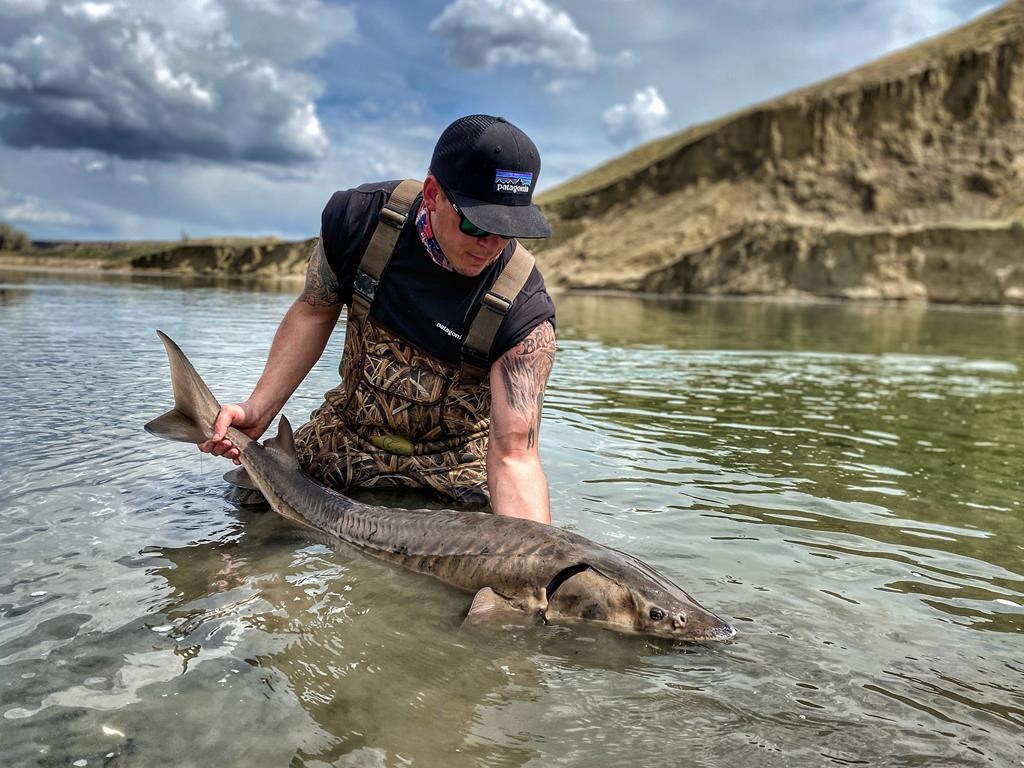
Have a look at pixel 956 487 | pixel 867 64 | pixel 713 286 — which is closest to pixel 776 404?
pixel 956 487

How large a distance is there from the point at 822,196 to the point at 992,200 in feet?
37.2

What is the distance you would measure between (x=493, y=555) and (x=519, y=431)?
75cm

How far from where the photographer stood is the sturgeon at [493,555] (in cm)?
366

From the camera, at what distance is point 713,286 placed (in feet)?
196

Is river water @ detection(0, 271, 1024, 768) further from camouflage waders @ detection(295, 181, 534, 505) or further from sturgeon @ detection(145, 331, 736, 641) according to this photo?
camouflage waders @ detection(295, 181, 534, 505)

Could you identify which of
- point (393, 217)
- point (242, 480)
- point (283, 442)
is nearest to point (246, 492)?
point (242, 480)

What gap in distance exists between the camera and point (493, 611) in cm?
373

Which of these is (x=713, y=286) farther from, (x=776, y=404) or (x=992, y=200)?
(x=776, y=404)

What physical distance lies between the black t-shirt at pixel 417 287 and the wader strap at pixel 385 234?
0.05m

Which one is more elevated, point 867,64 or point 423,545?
point 867,64

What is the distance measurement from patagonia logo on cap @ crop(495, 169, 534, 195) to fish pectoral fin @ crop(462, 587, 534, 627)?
1.78 metres

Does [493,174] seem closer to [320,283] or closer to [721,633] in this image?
[320,283]

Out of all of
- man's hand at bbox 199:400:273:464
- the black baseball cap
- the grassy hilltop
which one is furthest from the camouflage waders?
the grassy hilltop

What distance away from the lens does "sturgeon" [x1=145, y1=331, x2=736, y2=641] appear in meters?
3.66
